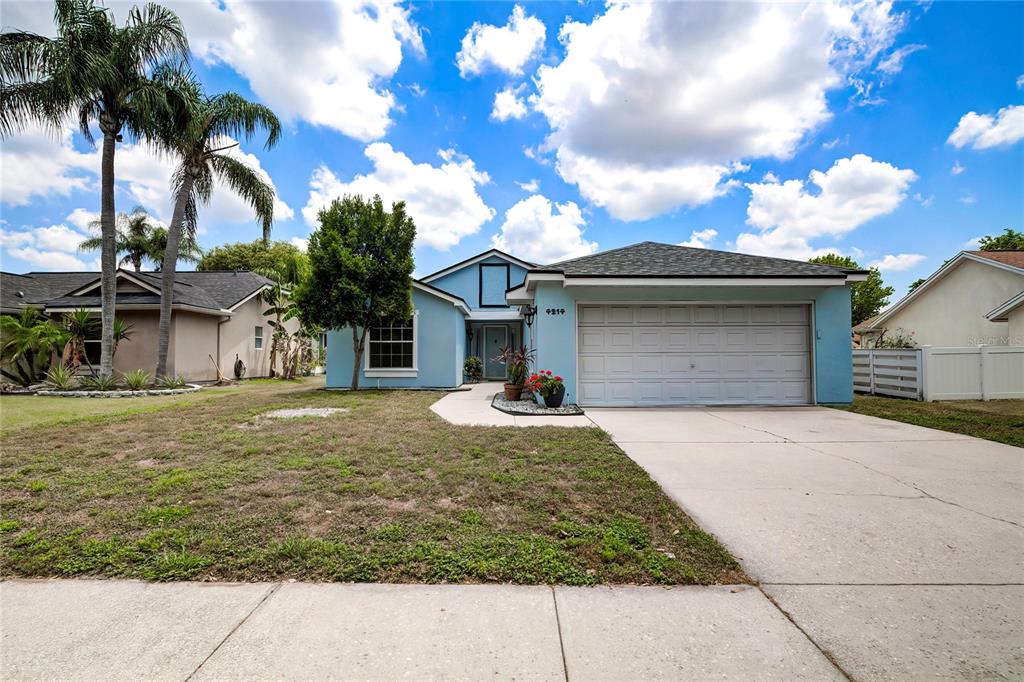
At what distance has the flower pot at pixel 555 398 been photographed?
29.2 feet

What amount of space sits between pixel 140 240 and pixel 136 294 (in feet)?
60.8

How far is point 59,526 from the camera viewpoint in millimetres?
3121

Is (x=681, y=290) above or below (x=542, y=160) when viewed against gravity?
below

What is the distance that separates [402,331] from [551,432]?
822 cm

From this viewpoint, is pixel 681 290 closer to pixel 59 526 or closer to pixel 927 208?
pixel 927 208

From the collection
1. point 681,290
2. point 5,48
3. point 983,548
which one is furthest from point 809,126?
point 5,48

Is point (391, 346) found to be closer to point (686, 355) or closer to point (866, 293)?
point (686, 355)

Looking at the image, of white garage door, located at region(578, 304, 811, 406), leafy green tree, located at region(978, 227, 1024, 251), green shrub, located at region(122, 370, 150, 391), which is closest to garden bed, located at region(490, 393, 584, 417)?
white garage door, located at region(578, 304, 811, 406)

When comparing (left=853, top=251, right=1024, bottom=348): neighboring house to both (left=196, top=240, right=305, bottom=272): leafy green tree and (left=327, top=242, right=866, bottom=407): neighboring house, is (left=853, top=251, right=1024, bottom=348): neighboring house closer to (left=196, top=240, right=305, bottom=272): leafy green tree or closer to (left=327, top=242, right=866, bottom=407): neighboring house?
(left=327, top=242, right=866, bottom=407): neighboring house

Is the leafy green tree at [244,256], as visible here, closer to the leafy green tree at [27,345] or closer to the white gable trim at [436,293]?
the leafy green tree at [27,345]

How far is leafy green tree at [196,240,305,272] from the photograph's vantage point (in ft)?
115

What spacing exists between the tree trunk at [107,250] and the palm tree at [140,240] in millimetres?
18248

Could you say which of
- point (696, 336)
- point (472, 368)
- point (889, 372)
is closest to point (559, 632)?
point (696, 336)

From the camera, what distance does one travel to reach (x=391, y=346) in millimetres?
13352
